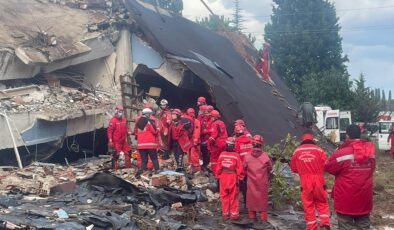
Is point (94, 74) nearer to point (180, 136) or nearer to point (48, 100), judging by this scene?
point (48, 100)

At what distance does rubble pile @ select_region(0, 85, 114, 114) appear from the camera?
1170 centimetres

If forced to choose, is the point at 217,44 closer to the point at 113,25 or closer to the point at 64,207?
the point at 113,25

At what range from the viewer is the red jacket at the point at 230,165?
8.13 m

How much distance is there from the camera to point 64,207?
771 centimetres

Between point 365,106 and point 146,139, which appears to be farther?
Result: point 365,106

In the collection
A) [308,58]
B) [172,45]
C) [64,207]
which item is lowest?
[64,207]

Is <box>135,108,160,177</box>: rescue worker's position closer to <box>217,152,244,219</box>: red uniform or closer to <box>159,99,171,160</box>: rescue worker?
<box>159,99,171,160</box>: rescue worker

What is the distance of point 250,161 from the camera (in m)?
8.13

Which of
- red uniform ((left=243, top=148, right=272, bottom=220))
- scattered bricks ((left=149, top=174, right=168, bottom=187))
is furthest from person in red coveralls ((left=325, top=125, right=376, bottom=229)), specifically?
scattered bricks ((left=149, top=174, right=168, bottom=187))

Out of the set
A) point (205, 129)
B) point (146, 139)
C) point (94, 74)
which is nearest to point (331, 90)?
point (94, 74)

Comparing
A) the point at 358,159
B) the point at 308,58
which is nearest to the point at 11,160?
the point at 358,159

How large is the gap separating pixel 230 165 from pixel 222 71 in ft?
28.4

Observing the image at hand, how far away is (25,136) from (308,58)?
29428mm

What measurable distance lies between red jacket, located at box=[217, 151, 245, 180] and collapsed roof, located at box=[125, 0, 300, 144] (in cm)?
529
